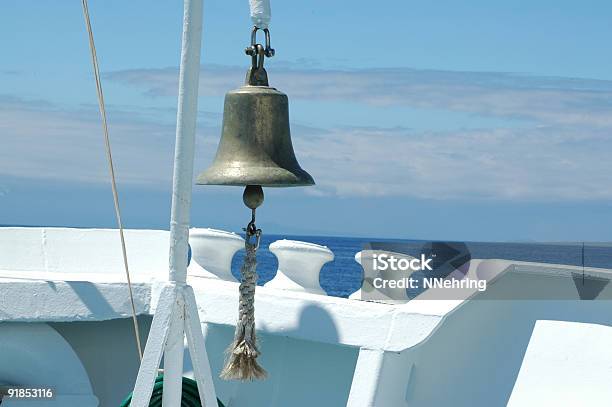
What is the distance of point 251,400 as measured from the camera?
710 centimetres

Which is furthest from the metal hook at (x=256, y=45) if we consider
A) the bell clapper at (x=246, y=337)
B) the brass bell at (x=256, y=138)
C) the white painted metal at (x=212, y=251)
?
the white painted metal at (x=212, y=251)

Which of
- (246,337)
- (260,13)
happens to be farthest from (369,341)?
(260,13)

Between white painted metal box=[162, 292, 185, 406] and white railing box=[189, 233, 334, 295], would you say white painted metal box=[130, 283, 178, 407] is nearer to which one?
white painted metal box=[162, 292, 185, 406]

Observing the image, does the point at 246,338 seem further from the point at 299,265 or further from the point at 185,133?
the point at 299,265

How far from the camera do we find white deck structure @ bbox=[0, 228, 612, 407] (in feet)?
21.0

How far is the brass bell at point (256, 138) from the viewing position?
5.26 metres

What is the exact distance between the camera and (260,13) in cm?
521

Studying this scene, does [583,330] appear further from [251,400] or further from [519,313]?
[251,400]

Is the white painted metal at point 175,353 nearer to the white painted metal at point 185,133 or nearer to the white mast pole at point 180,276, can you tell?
the white mast pole at point 180,276

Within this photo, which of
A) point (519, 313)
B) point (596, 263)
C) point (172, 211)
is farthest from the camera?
point (596, 263)

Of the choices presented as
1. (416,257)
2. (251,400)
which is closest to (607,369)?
(416,257)

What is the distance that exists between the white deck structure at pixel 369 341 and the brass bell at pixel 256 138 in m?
1.45

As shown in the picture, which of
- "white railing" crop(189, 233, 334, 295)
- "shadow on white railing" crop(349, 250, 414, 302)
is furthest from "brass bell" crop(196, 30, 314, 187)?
"shadow on white railing" crop(349, 250, 414, 302)

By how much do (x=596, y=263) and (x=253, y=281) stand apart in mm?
3298
